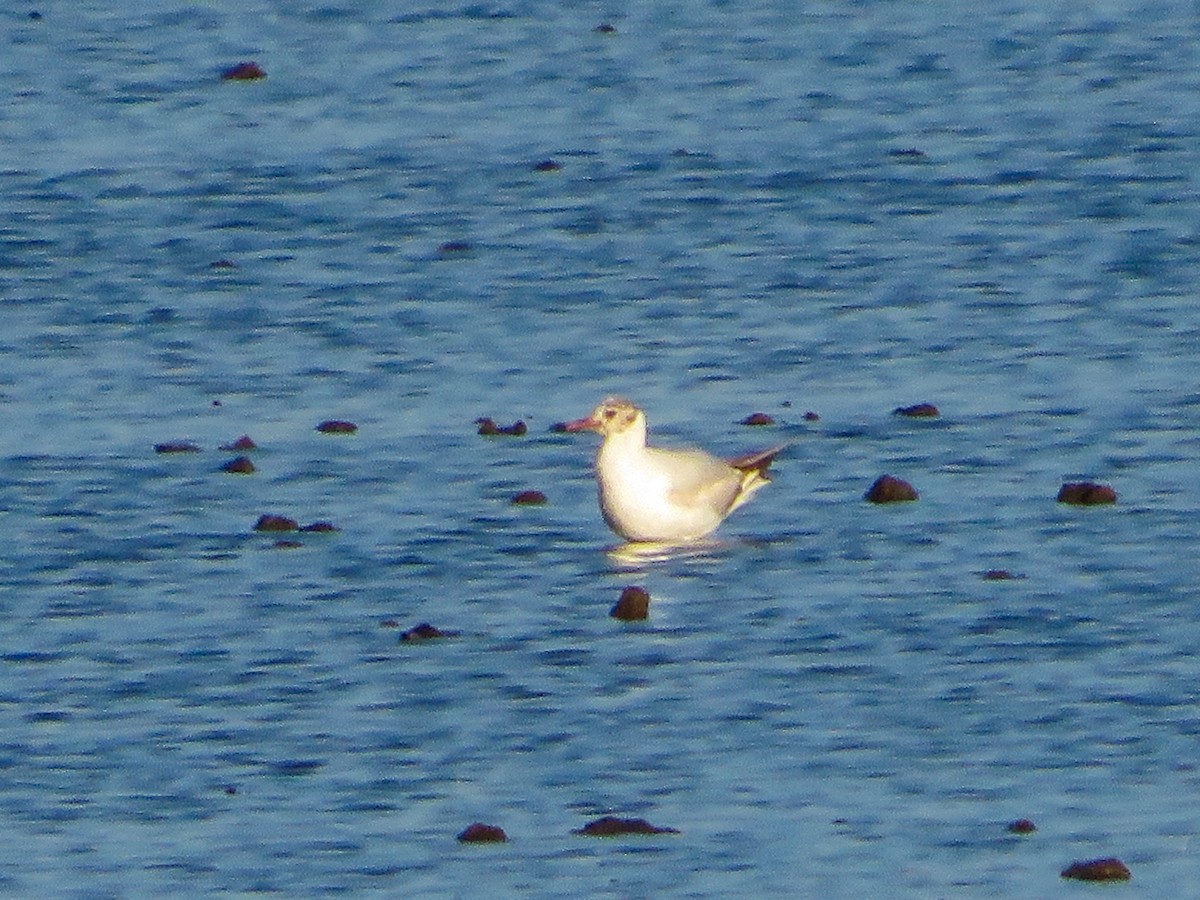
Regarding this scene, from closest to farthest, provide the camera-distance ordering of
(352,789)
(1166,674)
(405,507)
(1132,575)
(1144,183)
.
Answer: (352,789), (1166,674), (1132,575), (405,507), (1144,183)

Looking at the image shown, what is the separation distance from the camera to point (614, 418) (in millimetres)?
17391

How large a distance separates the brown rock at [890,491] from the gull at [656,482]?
60cm

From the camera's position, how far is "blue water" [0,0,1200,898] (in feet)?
42.1

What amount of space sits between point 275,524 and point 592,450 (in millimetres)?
2401

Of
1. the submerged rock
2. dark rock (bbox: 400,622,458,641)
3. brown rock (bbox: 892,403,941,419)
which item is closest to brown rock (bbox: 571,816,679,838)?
dark rock (bbox: 400,622,458,641)

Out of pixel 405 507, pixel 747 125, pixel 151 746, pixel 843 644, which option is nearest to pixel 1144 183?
pixel 747 125

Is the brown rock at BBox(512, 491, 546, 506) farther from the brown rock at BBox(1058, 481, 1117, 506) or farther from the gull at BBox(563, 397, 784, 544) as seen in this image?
the brown rock at BBox(1058, 481, 1117, 506)

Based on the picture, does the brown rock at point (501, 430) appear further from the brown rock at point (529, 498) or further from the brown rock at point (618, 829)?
the brown rock at point (618, 829)

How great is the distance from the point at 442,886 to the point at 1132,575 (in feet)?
16.3

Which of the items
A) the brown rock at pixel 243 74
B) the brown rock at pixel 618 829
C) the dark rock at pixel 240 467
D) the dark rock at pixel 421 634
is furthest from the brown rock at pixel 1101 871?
the brown rock at pixel 243 74

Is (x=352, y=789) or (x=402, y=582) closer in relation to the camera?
(x=352, y=789)

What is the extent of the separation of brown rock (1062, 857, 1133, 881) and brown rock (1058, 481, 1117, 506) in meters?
5.41

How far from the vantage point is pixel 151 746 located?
45.1 feet

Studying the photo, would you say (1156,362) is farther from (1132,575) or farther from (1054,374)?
(1132,575)
